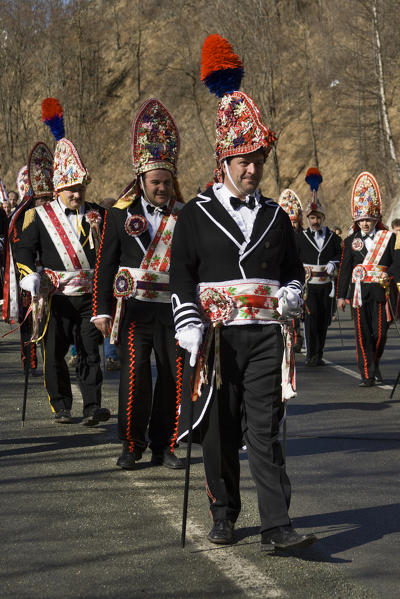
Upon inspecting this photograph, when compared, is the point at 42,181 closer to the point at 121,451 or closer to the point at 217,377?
the point at 121,451

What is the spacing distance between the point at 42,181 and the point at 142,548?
5627 millimetres

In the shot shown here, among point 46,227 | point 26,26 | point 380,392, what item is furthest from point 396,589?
point 26,26

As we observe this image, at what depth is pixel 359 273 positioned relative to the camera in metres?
12.0

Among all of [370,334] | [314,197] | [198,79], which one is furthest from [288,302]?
[198,79]

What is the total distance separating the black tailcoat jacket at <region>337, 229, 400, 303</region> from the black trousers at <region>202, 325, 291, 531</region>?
6338mm

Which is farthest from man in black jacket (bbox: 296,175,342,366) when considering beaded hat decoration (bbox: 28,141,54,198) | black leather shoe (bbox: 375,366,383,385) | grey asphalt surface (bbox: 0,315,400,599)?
grey asphalt surface (bbox: 0,315,400,599)

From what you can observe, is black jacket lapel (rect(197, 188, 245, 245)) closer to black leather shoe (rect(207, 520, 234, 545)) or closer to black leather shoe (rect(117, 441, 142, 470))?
black leather shoe (rect(207, 520, 234, 545))

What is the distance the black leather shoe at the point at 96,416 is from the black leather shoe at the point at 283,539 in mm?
3450

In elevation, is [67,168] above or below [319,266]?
above

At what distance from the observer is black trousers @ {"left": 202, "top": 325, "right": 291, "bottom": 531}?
5055 mm

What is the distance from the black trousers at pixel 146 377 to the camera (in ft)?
22.7

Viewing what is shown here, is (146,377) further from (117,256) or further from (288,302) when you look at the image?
(288,302)

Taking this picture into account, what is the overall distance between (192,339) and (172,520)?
3.54 feet

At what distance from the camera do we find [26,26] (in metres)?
55.4
